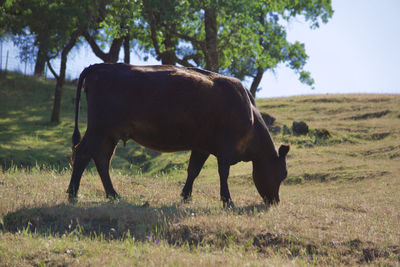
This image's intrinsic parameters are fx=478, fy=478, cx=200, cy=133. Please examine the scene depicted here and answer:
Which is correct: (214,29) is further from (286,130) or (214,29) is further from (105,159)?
(105,159)

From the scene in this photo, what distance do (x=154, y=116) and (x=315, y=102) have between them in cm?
2316

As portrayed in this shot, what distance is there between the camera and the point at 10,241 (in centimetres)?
590

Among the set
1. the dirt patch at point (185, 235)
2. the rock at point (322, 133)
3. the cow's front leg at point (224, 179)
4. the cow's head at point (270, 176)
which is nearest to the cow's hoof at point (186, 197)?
the cow's front leg at point (224, 179)

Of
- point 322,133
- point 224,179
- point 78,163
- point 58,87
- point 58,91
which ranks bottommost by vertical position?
point 224,179

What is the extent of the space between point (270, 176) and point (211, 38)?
13.3 meters

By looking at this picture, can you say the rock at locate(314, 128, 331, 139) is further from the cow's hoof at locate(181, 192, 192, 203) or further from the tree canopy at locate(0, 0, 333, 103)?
the cow's hoof at locate(181, 192, 192, 203)

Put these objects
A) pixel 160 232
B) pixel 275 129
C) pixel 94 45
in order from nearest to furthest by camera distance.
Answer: pixel 160 232 → pixel 275 129 → pixel 94 45

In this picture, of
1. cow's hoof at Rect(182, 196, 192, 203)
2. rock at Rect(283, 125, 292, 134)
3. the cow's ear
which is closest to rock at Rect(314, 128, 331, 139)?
rock at Rect(283, 125, 292, 134)

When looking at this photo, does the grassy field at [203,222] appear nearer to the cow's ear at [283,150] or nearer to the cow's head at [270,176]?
the cow's head at [270,176]

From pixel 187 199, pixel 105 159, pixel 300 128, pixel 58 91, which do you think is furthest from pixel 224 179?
pixel 58 91

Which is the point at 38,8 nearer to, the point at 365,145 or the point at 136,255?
the point at 365,145

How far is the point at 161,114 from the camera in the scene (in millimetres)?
8359

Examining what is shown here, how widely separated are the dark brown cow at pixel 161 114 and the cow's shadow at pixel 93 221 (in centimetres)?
114

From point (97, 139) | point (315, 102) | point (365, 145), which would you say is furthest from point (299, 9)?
point (97, 139)
